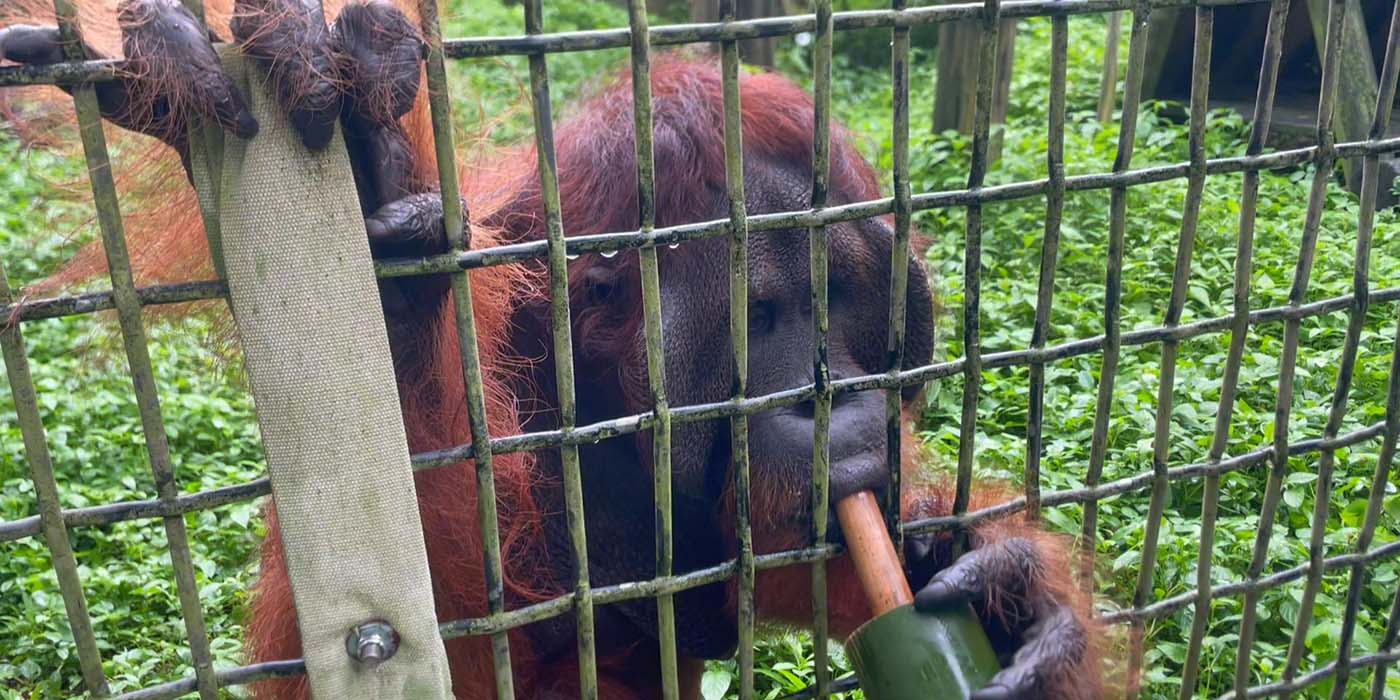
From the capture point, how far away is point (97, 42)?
1.35 meters

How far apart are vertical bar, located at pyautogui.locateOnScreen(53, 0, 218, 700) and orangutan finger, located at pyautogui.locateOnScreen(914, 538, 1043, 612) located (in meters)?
0.88

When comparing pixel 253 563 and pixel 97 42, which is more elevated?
pixel 97 42

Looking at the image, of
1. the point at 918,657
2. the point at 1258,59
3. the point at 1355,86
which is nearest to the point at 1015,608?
the point at 918,657

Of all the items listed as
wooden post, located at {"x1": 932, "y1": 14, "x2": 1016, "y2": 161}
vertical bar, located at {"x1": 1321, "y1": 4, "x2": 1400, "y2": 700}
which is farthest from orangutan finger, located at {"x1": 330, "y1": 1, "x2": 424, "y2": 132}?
wooden post, located at {"x1": 932, "y1": 14, "x2": 1016, "y2": 161}

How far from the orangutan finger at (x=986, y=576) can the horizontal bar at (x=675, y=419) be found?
0.23 feet

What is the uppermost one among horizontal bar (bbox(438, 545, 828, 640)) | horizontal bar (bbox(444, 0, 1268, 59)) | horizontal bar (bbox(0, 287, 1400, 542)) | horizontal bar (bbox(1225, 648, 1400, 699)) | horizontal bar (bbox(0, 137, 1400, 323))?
horizontal bar (bbox(444, 0, 1268, 59))

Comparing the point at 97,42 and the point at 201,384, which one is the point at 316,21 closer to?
the point at 97,42

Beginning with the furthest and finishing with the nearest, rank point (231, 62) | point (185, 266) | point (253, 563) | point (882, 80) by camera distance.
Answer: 1. point (882, 80)
2. point (253, 563)
3. point (185, 266)
4. point (231, 62)

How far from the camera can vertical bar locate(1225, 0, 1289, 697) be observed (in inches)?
70.9

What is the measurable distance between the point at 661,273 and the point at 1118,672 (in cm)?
96

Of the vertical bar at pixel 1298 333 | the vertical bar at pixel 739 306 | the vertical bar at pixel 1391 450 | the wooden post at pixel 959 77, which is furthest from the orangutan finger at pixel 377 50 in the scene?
the wooden post at pixel 959 77

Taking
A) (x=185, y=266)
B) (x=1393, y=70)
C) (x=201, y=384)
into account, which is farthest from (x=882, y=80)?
(x=185, y=266)

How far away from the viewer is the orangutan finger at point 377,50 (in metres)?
1.36

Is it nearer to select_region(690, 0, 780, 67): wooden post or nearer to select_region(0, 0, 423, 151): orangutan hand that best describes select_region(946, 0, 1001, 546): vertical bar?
select_region(0, 0, 423, 151): orangutan hand
